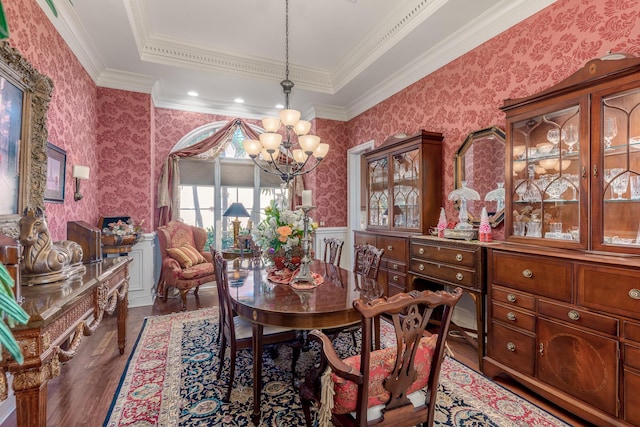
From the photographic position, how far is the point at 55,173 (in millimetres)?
2748

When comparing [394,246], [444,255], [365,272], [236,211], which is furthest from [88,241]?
[444,255]

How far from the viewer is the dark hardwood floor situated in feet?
6.27

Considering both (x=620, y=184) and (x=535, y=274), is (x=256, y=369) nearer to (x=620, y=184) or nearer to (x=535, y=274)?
(x=535, y=274)

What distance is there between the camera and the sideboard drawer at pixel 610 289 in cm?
159

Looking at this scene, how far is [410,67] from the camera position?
384 cm

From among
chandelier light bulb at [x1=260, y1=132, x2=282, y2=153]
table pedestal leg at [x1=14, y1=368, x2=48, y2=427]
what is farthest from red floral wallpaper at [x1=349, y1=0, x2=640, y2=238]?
table pedestal leg at [x1=14, y1=368, x2=48, y2=427]

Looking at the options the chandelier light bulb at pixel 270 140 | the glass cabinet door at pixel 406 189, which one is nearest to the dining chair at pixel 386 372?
the chandelier light bulb at pixel 270 140

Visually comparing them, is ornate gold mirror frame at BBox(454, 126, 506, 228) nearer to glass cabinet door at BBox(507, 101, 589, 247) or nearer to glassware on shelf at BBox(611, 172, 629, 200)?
Result: glass cabinet door at BBox(507, 101, 589, 247)

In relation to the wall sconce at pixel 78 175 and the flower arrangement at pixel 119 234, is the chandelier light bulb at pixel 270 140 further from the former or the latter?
the flower arrangement at pixel 119 234

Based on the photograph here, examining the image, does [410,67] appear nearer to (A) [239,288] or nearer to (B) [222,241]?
(A) [239,288]

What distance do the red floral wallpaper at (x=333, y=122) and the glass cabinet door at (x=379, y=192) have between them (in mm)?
574

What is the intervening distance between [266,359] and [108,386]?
118 centimetres

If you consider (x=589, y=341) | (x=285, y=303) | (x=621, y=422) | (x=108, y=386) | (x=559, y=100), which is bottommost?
(x=108, y=386)

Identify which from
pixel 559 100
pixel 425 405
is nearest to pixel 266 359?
pixel 425 405
